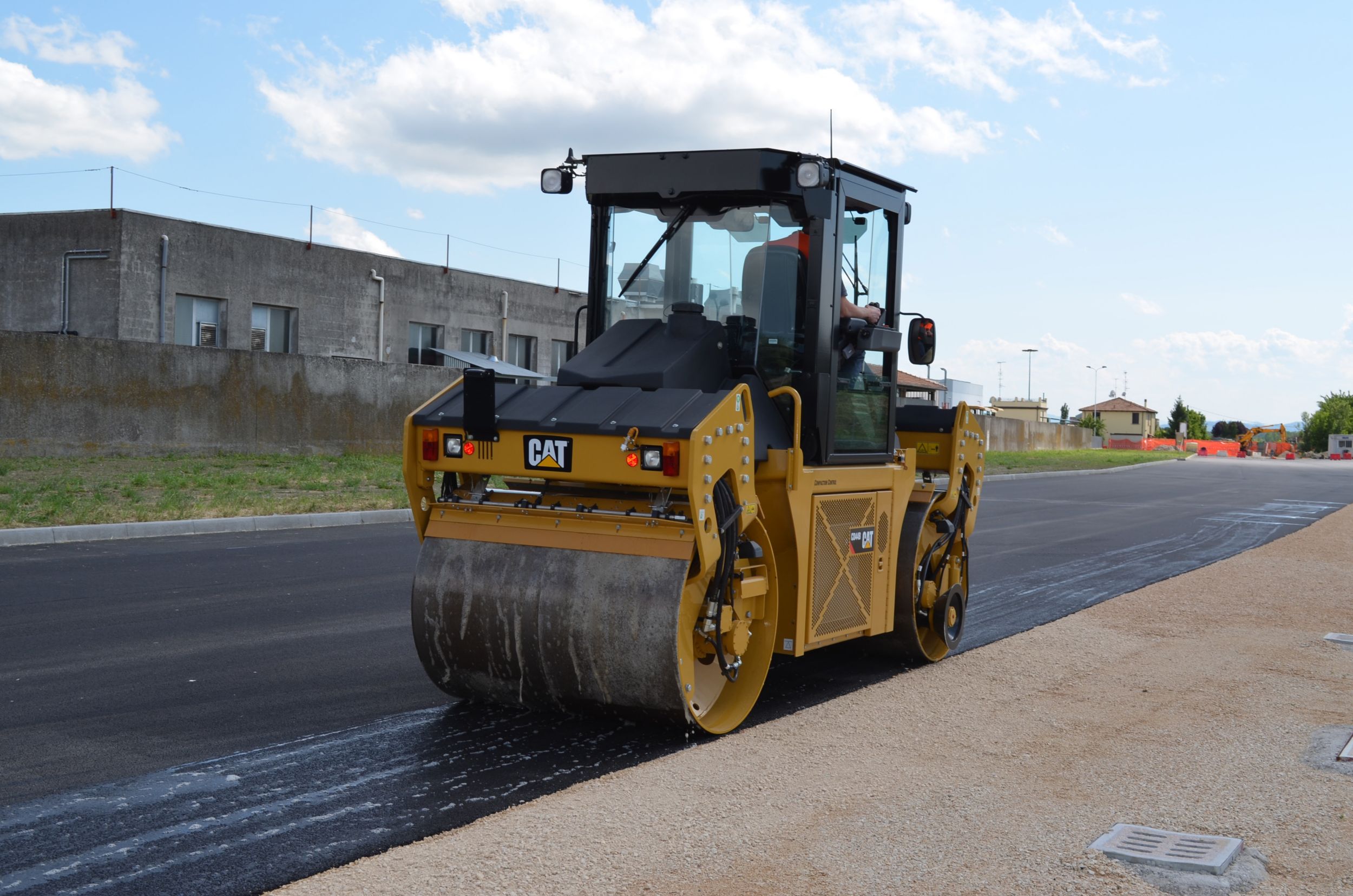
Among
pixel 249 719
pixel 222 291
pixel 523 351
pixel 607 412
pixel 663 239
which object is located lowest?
pixel 249 719

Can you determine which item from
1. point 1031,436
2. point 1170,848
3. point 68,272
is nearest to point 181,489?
point 68,272

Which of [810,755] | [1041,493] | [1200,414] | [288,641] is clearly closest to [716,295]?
[810,755]

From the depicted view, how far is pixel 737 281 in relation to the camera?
6.63 meters

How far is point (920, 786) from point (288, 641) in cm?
442

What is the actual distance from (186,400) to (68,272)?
7016mm

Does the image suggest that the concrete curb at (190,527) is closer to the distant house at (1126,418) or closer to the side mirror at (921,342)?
the side mirror at (921,342)

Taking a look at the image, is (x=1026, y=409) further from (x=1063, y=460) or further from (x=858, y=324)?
(x=858, y=324)

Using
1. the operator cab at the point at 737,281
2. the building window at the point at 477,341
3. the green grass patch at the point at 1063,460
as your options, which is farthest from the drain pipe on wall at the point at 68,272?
the operator cab at the point at 737,281

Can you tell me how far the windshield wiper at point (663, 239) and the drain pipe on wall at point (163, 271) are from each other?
79.7 feet

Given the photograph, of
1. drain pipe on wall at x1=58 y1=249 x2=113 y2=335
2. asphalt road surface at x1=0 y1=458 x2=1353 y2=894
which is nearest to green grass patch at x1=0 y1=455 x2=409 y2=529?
asphalt road surface at x1=0 y1=458 x2=1353 y2=894

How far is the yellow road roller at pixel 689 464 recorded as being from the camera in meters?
5.53

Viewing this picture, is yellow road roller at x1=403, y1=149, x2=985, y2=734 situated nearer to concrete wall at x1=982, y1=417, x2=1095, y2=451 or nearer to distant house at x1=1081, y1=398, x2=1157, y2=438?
concrete wall at x1=982, y1=417, x2=1095, y2=451

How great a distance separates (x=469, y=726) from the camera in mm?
5910

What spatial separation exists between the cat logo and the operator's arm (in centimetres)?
201
